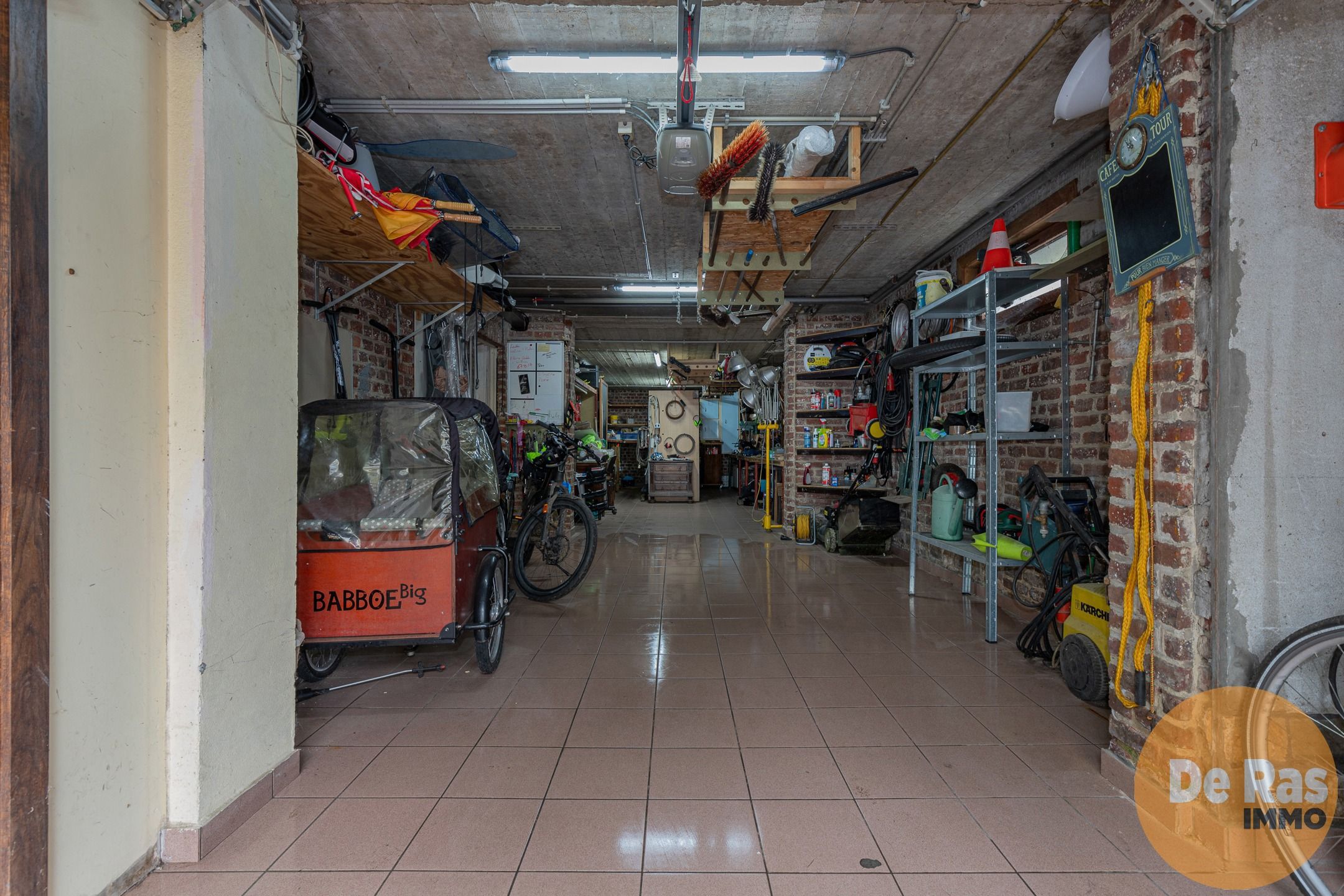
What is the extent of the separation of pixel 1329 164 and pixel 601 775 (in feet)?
9.72

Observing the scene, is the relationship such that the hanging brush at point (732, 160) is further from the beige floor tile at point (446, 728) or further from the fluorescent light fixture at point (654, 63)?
the beige floor tile at point (446, 728)

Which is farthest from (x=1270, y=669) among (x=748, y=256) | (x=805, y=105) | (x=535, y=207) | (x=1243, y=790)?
(x=535, y=207)

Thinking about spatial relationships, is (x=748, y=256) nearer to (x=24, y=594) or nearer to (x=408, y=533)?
(x=408, y=533)

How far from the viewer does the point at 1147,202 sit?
1.89 m

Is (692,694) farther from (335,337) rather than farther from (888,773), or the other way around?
(335,337)

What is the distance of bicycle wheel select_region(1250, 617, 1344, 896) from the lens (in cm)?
154

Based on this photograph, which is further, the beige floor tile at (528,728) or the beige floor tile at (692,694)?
the beige floor tile at (692,694)

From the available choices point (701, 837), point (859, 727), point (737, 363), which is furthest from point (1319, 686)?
point (737, 363)

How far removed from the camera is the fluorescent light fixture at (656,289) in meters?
6.55

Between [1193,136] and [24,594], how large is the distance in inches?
130

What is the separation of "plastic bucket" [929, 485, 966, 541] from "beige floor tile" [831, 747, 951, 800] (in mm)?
2133

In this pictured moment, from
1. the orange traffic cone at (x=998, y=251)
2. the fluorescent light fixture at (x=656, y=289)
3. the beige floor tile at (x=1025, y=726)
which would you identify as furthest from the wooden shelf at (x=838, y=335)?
the beige floor tile at (x=1025, y=726)

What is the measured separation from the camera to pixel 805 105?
10.00 ft

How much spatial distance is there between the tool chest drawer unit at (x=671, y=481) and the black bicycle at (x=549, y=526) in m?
6.44
